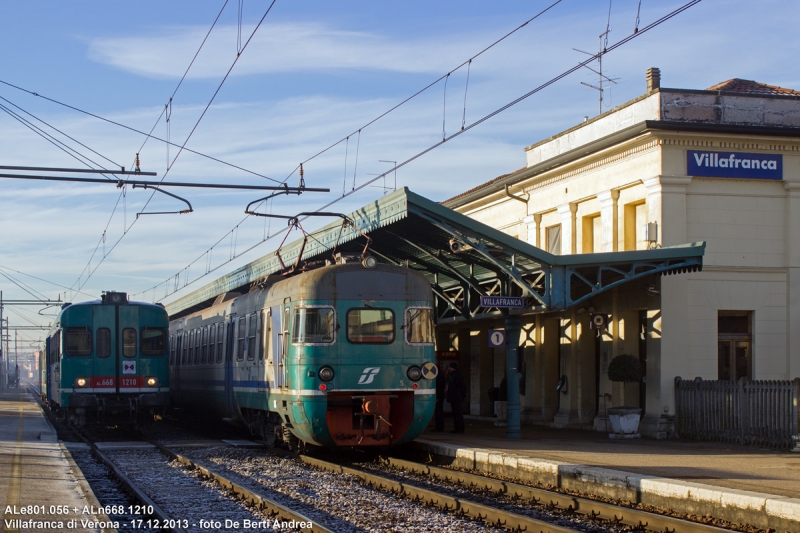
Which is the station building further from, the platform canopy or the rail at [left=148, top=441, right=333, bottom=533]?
the rail at [left=148, top=441, right=333, bottom=533]

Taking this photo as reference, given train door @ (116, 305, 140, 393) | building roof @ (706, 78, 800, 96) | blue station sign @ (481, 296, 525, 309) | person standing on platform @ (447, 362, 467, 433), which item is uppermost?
building roof @ (706, 78, 800, 96)

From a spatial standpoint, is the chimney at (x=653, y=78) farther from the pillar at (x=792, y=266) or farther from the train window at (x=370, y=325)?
the train window at (x=370, y=325)

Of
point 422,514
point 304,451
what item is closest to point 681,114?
point 304,451

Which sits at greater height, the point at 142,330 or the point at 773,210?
Answer: the point at 773,210

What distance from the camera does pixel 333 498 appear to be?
39.4ft

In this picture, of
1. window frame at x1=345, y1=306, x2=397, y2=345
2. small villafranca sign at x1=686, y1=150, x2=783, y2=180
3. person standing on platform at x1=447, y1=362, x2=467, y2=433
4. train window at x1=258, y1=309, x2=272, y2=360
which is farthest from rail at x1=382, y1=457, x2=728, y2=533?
small villafranca sign at x1=686, y1=150, x2=783, y2=180

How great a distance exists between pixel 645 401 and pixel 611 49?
29.2 ft

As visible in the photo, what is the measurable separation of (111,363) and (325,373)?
907 cm

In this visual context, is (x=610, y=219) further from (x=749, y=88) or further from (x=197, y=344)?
(x=197, y=344)

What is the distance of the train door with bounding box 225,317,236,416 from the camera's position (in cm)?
2062

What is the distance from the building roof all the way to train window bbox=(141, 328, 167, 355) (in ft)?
45.2

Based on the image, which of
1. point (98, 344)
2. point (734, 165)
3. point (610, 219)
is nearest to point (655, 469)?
point (734, 165)

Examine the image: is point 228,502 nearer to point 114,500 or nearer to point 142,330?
point 114,500

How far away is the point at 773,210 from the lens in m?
20.4
